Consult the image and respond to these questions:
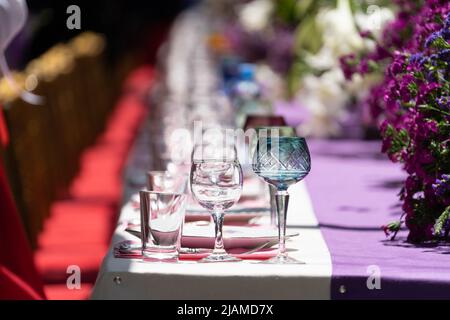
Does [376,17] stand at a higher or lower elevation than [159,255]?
higher

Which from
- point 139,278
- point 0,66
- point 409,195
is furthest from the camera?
point 0,66

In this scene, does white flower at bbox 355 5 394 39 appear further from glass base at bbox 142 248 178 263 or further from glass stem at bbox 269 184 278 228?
glass base at bbox 142 248 178 263

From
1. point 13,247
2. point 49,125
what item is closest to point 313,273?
point 13,247

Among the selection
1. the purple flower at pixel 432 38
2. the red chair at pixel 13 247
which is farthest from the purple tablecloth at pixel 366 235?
the red chair at pixel 13 247

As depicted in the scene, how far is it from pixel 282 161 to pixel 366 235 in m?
0.58

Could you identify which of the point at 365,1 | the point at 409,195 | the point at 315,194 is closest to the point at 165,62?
the point at 365,1

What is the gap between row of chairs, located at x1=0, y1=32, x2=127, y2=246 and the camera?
18.6ft

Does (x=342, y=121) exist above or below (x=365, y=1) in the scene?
below

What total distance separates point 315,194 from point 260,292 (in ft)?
4.91

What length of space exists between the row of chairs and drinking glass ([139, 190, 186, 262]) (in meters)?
2.64

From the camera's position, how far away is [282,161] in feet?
8.95

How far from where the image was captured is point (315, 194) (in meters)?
4.09

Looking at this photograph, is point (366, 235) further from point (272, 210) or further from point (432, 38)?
point (432, 38)

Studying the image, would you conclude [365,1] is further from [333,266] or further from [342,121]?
[333,266]
